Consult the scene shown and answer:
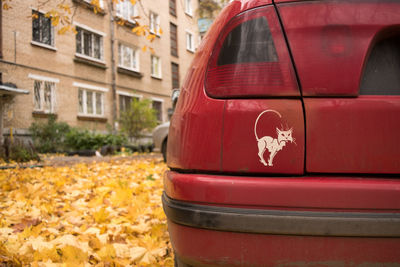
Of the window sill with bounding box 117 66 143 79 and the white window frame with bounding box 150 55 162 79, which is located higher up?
the white window frame with bounding box 150 55 162 79

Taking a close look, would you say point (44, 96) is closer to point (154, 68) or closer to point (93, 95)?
point (93, 95)

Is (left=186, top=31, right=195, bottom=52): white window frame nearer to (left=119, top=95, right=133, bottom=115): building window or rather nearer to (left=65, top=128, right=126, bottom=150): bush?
(left=119, top=95, right=133, bottom=115): building window

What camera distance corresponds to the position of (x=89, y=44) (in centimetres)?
1656

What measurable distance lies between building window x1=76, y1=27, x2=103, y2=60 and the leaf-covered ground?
1301cm

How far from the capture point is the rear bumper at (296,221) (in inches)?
43.3

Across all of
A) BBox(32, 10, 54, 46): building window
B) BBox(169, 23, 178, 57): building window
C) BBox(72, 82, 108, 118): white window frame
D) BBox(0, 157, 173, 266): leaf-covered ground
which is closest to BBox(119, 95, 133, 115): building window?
BBox(72, 82, 108, 118): white window frame

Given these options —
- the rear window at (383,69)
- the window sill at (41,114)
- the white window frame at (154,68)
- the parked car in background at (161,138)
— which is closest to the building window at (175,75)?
the white window frame at (154,68)

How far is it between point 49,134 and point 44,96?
5.76 ft

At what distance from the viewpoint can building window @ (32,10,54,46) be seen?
13.5 m

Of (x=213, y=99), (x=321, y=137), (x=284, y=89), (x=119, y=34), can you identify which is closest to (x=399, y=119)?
(x=321, y=137)

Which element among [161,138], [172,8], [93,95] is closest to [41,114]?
[93,95]

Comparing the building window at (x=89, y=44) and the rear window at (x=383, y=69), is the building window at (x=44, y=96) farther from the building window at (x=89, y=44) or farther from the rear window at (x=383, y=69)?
the rear window at (x=383, y=69)

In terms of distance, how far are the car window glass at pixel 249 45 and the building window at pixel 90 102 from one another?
1532cm

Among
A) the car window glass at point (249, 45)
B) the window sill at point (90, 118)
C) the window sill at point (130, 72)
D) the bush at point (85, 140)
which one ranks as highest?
the window sill at point (130, 72)
